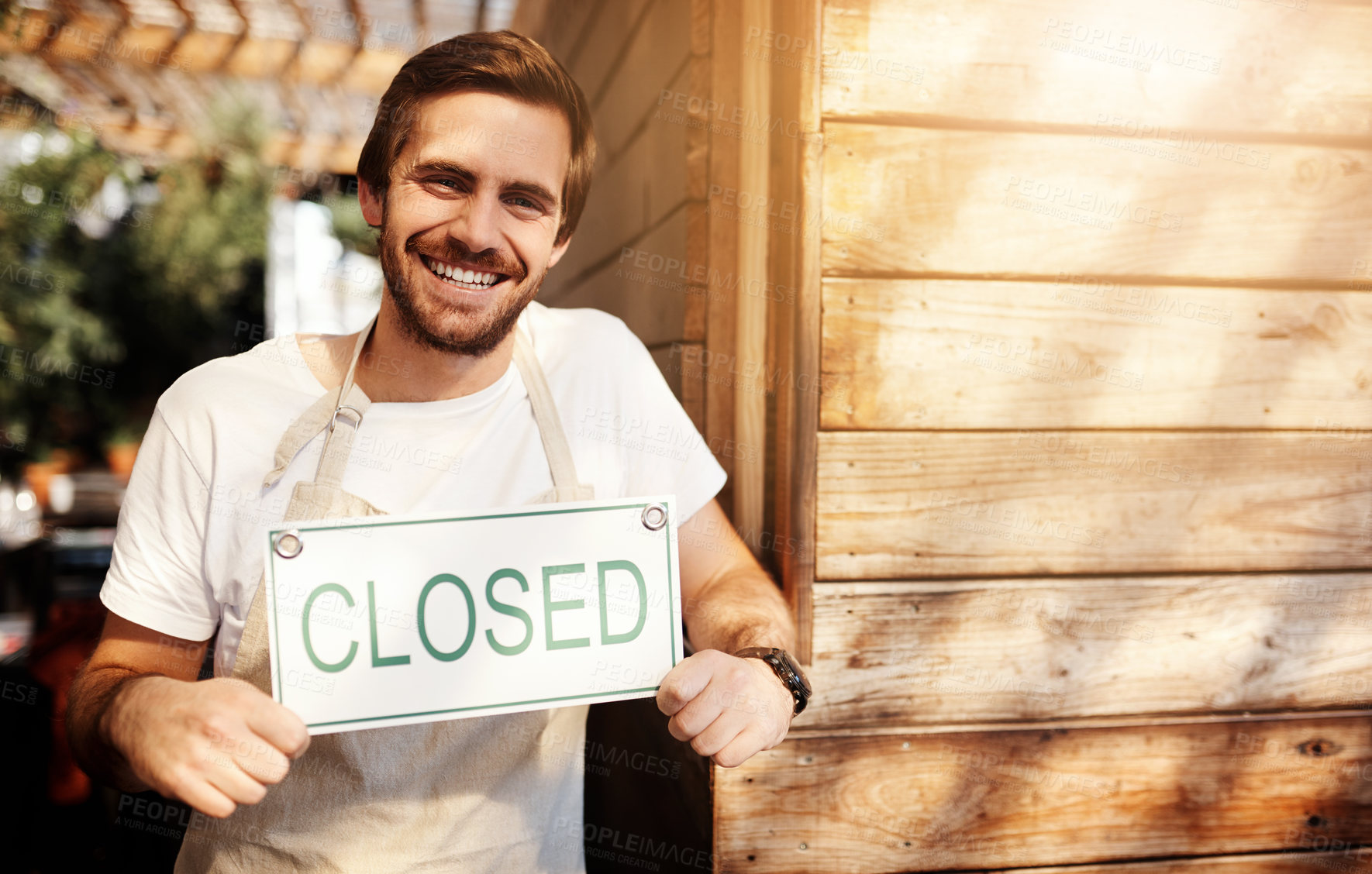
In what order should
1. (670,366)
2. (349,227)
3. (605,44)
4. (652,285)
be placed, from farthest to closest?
(349,227), (605,44), (652,285), (670,366)

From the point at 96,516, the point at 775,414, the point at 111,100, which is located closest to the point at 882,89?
the point at 775,414

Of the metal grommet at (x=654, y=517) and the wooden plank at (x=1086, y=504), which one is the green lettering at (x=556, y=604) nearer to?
the metal grommet at (x=654, y=517)

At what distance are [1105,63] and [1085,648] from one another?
96 centimetres

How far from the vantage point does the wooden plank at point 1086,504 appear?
1.24 metres

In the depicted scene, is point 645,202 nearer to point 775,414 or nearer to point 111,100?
point 775,414

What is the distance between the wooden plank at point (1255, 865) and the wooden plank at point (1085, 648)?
0.90 feet

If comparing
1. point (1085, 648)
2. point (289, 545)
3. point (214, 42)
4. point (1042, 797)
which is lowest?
point (1042, 797)

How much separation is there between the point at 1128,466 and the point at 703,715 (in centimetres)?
82

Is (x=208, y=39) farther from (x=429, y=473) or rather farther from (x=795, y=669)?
(x=795, y=669)

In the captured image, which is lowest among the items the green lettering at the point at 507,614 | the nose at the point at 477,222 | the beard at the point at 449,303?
the green lettering at the point at 507,614

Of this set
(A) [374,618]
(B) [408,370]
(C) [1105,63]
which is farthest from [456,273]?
(C) [1105,63]

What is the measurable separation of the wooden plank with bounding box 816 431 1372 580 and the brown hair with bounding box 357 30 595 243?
744 millimetres

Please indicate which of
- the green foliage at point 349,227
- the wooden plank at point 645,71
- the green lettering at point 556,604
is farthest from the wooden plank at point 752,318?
the green foliage at point 349,227

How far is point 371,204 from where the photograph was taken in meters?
1.40
